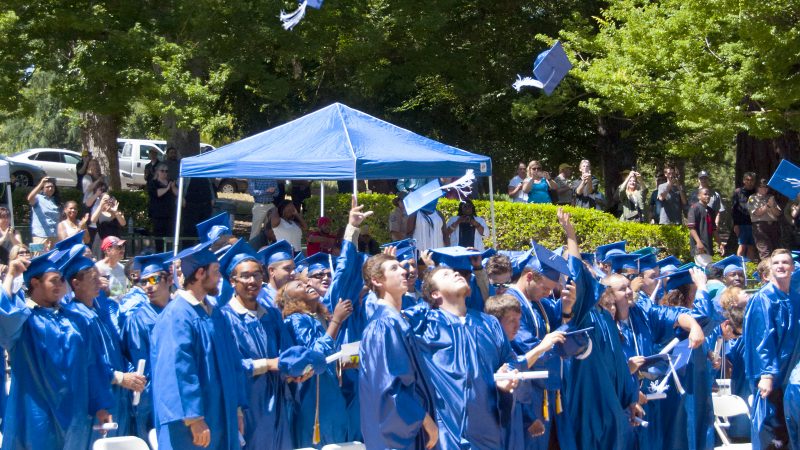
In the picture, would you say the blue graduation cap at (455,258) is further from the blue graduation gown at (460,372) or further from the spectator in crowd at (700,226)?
the spectator in crowd at (700,226)

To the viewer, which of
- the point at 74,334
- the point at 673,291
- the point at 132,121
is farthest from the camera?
the point at 132,121

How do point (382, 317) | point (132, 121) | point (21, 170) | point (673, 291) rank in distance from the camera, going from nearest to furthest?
point (382, 317) → point (673, 291) → point (21, 170) → point (132, 121)

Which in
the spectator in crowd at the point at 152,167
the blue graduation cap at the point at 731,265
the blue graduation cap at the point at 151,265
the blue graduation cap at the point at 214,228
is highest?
the spectator in crowd at the point at 152,167

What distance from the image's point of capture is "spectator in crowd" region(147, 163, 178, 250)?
16.3m

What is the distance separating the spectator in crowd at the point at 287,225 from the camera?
1416 centimetres

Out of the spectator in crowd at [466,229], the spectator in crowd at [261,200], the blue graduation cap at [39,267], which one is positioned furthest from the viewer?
the spectator in crowd at [261,200]

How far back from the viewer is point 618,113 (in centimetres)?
2309

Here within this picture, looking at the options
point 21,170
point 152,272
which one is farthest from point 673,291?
point 21,170

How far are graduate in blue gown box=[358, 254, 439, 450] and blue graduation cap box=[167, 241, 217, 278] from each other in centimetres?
96

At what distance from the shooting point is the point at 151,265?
25.2 ft

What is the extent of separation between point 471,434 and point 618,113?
1781 cm

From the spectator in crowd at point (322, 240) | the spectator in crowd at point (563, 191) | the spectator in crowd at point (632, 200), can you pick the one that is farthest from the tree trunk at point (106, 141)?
the spectator in crowd at point (632, 200)

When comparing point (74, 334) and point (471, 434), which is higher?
point (74, 334)

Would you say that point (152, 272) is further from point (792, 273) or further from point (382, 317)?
point (792, 273)
